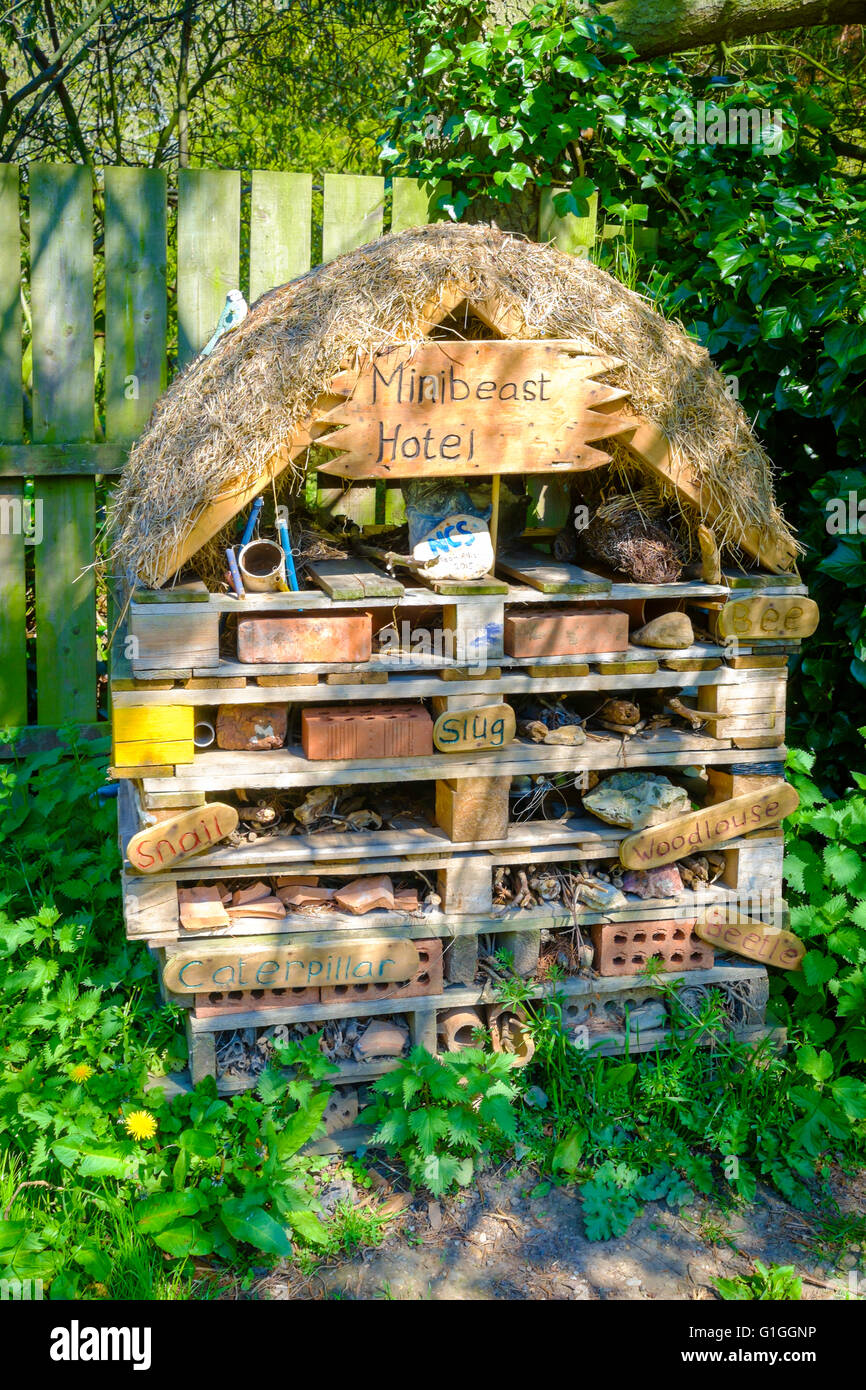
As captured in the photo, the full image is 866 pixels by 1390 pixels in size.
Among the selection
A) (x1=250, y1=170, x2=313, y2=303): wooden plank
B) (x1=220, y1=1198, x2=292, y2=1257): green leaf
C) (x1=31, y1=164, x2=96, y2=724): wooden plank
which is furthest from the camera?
(x1=250, y1=170, x2=313, y2=303): wooden plank

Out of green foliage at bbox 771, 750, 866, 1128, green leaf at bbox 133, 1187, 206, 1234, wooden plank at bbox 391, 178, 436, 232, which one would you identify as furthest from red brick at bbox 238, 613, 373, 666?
wooden plank at bbox 391, 178, 436, 232

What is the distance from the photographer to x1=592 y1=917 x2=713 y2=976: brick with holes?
381 centimetres

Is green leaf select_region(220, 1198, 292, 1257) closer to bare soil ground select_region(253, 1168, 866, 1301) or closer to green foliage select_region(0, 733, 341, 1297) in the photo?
green foliage select_region(0, 733, 341, 1297)

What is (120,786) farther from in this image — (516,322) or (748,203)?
(748,203)

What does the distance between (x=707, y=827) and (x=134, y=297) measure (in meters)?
3.22

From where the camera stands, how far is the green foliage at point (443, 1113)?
3359 millimetres

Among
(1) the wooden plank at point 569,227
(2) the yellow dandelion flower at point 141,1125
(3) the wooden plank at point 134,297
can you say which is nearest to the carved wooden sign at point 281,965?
(2) the yellow dandelion flower at point 141,1125

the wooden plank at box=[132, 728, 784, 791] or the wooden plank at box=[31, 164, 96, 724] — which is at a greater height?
the wooden plank at box=[31, 164, 96, 724]

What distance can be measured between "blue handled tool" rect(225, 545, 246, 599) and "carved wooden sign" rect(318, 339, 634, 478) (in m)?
0.38

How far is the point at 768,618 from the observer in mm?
3736

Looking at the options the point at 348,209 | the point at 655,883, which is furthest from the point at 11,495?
the point at 655,883

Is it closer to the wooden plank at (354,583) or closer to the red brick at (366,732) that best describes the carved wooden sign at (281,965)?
the red brick at (366,732)

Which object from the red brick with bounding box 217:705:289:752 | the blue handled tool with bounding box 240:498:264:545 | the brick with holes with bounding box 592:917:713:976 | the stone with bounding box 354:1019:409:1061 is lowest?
the stone with bounding box 354:1019:409:1061

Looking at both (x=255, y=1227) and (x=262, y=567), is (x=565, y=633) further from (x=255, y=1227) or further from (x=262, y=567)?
(x=255, y=1227)
